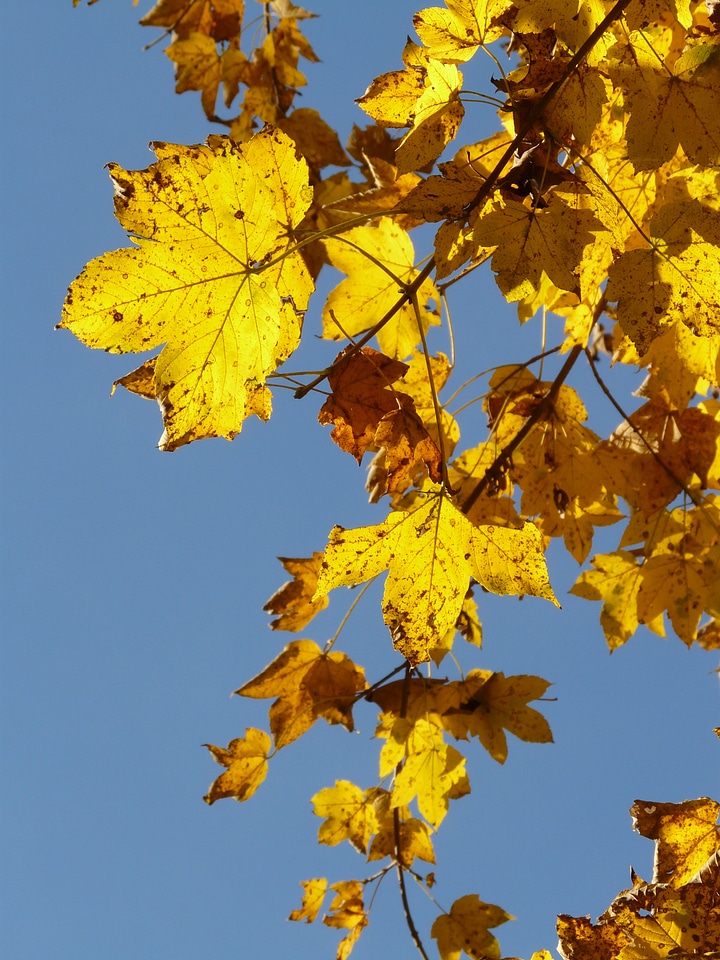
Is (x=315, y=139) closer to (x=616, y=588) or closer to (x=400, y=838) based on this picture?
(x=616, y=588)

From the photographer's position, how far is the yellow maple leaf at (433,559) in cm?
113

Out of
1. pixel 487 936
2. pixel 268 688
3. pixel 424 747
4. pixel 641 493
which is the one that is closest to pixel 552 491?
pixel 641 493

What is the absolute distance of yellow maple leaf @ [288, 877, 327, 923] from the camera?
Answer: 7.34ft

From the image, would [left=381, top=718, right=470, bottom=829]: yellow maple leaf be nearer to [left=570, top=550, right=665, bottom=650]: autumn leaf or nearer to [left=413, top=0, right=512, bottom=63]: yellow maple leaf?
[left=570, top=550, right=665, bottom=650]: autumn leaf

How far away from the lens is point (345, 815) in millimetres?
1985

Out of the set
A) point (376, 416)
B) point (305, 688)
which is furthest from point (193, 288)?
point (305, 688)

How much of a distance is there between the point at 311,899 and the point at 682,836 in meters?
1.36

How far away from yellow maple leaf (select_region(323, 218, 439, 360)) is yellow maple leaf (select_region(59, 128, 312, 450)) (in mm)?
331

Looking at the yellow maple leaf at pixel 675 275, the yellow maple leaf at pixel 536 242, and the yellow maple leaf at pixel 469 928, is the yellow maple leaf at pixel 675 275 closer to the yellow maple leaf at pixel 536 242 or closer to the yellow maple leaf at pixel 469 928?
the yellow maple leaf at pixel 536 242

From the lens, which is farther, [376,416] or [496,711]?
[496,711]

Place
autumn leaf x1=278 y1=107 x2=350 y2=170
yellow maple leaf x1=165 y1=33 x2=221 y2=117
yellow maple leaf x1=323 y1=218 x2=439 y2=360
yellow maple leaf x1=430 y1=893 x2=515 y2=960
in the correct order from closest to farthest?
yellow maple leaf x1=323 y1=218 x2=439 y2=360 < yellow maple leaf x1=430 y1=893 x2=515 y2=960 < autumn leaf x1=278 y1=107 x2=350 y2=170 < yellow maple leaf x1=165 y1=33 x2=221 y2=117

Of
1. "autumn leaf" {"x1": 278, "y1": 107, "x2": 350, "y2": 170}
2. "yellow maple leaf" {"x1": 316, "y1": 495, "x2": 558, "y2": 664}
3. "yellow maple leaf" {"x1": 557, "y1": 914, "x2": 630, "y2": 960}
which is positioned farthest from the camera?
"autumn leaf" {"x1": 278, "y1": 107, "x2": 350, "y2": 170}

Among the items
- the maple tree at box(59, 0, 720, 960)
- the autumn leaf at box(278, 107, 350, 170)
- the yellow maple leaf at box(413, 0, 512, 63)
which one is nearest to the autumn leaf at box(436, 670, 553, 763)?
the maple tree at box(59, 0, 720, 960)

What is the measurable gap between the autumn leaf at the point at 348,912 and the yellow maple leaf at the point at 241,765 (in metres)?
0.72
